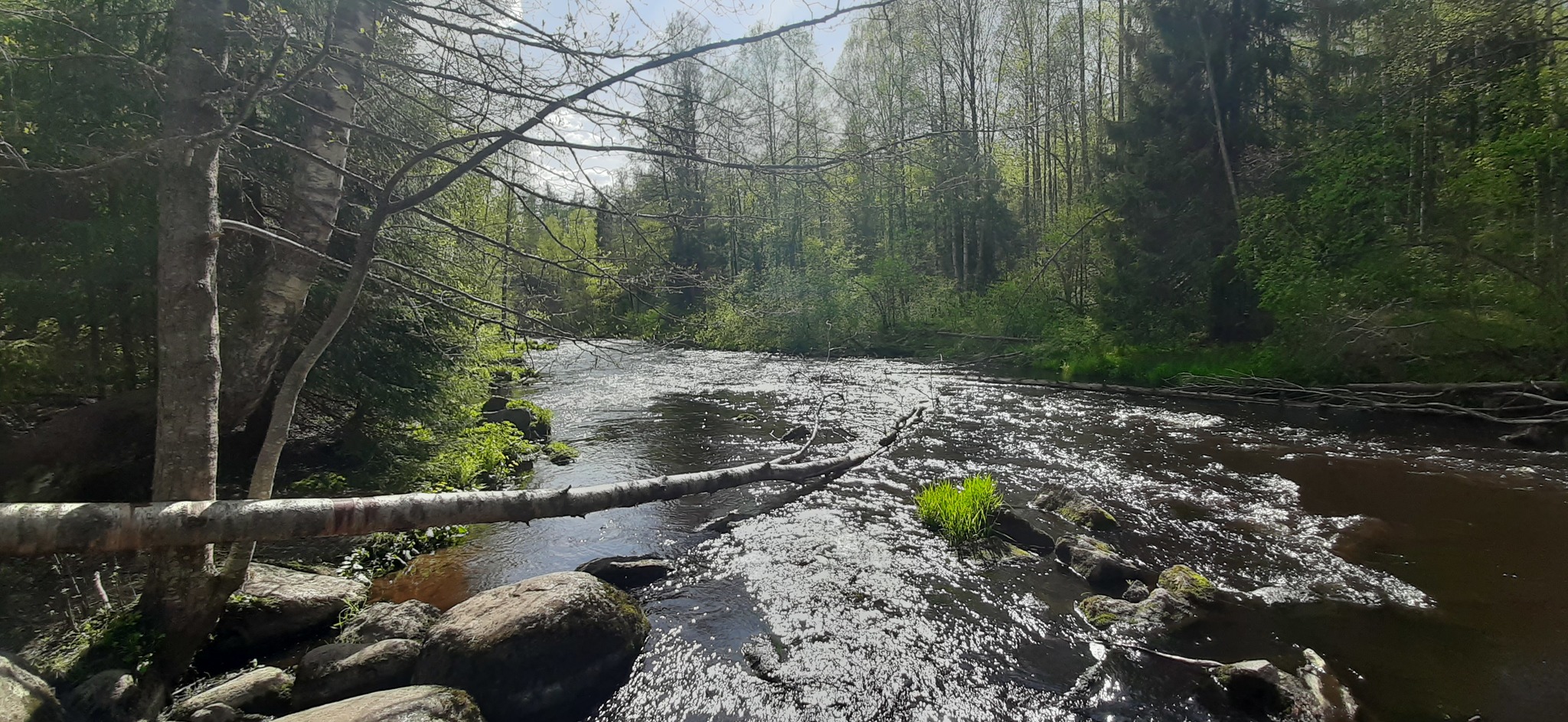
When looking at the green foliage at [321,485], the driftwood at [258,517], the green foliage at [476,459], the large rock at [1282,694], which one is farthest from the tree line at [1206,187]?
the green foliage at [321,485]

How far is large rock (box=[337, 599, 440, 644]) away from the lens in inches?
175

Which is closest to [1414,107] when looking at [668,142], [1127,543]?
[1127,543]

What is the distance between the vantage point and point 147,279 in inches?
215

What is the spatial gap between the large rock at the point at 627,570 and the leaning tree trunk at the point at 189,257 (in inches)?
126

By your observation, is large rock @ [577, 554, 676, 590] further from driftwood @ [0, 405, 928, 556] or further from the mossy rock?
the mossy rock

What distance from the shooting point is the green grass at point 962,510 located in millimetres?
6691

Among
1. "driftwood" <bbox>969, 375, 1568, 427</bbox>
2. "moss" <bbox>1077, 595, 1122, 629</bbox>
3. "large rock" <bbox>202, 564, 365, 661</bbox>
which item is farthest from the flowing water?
"large rock" <bbox>202, 564, 365, 661</bbox>

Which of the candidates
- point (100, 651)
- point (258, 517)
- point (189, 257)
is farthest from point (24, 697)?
point (189, 257)

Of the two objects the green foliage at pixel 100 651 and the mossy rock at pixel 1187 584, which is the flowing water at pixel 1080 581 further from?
the green foliage at pixel 100 651

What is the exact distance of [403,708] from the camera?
339 cm

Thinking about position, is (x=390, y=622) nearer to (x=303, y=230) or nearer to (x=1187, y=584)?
(x=303, y=230)

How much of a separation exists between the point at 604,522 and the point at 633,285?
472cm

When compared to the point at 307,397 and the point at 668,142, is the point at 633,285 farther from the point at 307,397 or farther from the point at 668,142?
the point at 307,397

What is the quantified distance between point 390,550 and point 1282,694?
25.2 ft
